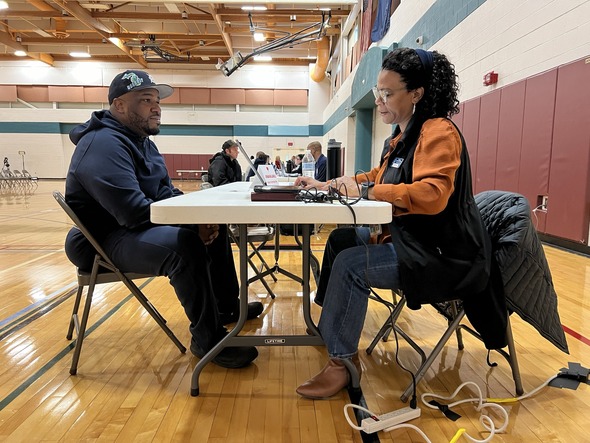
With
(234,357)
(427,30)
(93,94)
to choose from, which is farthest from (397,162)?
(93,94)

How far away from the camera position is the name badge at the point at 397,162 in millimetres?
1281

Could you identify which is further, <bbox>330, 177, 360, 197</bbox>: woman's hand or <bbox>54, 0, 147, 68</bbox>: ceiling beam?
<bbox>54, 0, 147, 68</bbox>: ceiling beam

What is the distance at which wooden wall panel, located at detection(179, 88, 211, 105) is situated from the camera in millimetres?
16006

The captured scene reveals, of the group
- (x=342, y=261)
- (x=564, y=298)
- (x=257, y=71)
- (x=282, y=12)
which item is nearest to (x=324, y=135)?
(x=257, y=71)

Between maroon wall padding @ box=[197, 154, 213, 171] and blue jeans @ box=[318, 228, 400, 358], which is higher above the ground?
maroon wall padding @ box=[197, 154, 213, 171]

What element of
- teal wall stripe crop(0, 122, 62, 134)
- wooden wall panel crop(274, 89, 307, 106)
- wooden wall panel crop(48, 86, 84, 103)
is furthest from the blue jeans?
teal wall stripe crop(0, 122, 62, 134)

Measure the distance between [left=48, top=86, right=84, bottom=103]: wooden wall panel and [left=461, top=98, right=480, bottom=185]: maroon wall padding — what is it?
15.9 metres

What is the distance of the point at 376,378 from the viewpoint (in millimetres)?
1530

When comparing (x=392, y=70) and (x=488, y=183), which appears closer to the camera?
(x=392, y=70)

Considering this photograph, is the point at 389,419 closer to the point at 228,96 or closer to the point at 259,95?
the point at 259,95

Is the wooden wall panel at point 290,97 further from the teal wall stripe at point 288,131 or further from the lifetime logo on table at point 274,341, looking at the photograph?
the lifetime logo on table at point 274,341

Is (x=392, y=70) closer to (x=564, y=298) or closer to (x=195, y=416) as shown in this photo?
(x=195, y=416)

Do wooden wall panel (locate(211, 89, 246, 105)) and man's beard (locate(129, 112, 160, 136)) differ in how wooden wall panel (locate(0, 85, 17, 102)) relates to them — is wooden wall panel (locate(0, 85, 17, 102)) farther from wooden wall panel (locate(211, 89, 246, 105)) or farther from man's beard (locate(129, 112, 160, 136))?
man's beard (locate(129, 112, 160, 136))

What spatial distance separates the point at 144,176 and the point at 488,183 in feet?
12.8
